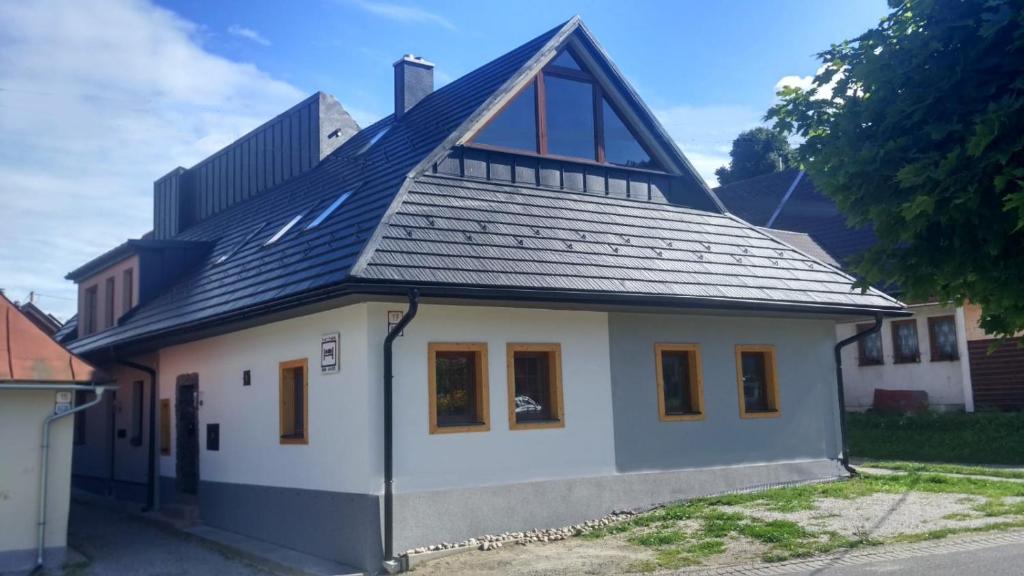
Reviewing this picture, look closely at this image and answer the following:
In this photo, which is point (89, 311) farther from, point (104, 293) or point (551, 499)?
point (551, 499)

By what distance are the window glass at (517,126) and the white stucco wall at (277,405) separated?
13.8 ft

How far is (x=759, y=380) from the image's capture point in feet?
49.3

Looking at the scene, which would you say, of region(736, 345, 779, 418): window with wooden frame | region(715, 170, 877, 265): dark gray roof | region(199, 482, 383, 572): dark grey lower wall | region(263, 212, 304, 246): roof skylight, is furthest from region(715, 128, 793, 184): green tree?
region(199, 482, 383, 572): dark grey lower wall

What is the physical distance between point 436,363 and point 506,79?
18.5 ft

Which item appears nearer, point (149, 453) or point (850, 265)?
point (850, 265)

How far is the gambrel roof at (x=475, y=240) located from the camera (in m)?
11.4

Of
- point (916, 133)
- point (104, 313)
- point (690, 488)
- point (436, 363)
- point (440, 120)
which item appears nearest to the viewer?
point (916, 133)

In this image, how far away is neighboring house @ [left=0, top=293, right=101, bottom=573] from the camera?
11.7m

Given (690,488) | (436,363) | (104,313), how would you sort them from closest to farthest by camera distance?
(436,363)
(690,488)
(104,313)

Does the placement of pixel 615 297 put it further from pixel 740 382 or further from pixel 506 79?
pixel 506 79

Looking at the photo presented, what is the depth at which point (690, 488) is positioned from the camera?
44.4ft

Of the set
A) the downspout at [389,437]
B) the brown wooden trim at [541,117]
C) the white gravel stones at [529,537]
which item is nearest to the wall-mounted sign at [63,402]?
the downspout at [389,437]

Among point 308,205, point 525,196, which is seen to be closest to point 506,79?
point 525,196

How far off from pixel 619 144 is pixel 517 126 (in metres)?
2.10
